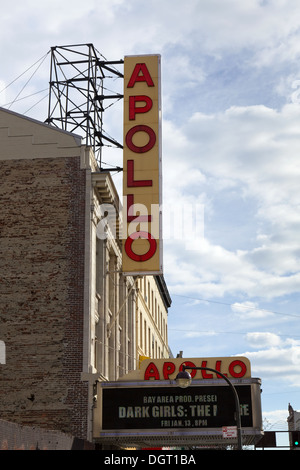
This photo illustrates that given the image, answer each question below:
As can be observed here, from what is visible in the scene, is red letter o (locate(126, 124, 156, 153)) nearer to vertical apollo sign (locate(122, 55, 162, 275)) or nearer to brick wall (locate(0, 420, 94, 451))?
vertical apollo sign (locate(122, 55, 162, 275))

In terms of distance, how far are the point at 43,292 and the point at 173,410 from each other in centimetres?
727

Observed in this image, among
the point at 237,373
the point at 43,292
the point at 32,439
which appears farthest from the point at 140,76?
the point at 32,439

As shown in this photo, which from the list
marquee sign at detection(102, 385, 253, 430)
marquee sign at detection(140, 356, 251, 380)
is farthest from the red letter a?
marquee sign at detection(102, 385, 253, 430)

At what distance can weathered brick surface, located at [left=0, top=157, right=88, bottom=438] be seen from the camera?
28297 mm

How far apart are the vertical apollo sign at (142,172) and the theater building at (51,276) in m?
1.42

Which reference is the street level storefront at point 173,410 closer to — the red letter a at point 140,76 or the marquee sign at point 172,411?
the marquee sign at point 172,411

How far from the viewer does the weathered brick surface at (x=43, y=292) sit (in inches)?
1114

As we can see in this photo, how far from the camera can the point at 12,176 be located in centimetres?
3158

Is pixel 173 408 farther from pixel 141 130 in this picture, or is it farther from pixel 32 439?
pixel 141 130

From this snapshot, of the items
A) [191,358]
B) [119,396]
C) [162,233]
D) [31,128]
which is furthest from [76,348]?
[31,128]

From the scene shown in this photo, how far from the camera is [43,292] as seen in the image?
29.8m

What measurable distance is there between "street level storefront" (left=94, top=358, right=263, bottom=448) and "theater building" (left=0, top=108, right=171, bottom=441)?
0.89 meters

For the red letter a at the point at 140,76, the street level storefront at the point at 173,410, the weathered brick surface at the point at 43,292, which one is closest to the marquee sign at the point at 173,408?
the street level storefront at the point at 173,410
